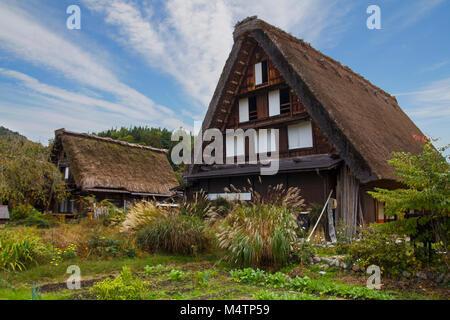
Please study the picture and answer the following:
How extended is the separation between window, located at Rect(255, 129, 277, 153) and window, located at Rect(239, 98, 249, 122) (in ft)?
4.07

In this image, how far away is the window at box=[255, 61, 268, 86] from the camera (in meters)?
14.8

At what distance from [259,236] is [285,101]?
28.2ft

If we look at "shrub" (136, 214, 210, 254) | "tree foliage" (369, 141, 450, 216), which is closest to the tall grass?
"shrub" (136, 214, 210, 254)

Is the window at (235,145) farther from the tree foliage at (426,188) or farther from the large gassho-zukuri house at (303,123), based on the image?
the tree foliage at (426,188)

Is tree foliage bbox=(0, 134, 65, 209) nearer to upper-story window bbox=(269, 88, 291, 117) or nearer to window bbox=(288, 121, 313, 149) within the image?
upper-story window bbox=(269, 88, 291, 117)

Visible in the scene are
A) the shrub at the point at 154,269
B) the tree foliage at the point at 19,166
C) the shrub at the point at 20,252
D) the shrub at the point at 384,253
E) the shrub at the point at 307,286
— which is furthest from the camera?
the tree foliage at the point at 19,166

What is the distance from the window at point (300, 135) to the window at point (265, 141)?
2.56 ft

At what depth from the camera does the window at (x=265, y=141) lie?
1415 cm

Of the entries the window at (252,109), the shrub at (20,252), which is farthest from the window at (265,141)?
the shrub at (20,252)

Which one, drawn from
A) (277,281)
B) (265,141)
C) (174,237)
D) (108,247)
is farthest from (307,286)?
(265,141)

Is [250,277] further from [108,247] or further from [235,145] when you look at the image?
[235,145]

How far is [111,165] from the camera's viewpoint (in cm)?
2266
